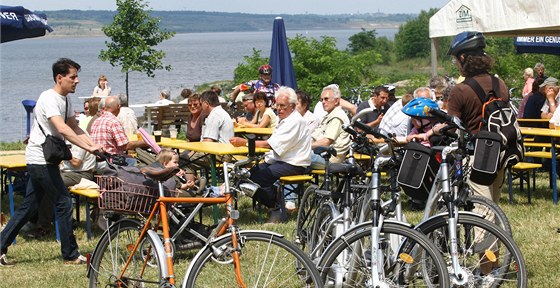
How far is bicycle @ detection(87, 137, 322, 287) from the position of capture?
522 cm

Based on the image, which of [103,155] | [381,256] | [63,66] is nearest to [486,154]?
[381,256]

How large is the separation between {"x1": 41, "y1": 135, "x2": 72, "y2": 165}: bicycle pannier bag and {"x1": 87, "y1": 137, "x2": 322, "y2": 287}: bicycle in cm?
194

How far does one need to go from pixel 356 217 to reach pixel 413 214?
411cm

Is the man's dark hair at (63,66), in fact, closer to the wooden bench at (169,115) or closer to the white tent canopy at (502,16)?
the white tent canopy at (502,16)

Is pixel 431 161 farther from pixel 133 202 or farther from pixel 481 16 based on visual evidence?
pixel 481 16

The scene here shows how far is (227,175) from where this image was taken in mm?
5504

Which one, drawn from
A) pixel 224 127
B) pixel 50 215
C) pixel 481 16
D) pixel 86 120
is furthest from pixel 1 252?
pixel 481 16

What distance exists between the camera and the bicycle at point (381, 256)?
5180mm

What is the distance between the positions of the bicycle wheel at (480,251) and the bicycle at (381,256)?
0.17m

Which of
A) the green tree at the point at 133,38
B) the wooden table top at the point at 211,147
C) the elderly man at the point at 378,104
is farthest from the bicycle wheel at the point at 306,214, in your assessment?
the green tree at the point at 133,38

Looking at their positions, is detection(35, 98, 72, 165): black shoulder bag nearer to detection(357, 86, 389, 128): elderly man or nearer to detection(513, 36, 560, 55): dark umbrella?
detection(357, 86, 389, 128): elderly man

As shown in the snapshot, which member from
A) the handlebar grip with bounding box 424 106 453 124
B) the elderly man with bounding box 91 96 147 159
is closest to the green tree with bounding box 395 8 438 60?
the elderly man with bounding box 91 96 147 159

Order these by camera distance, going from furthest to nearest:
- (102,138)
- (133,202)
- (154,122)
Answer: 1. (154,122)
2. (102,138)
3. (133,202)

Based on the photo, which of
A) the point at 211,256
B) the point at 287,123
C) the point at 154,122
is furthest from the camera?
the point at 154,122
